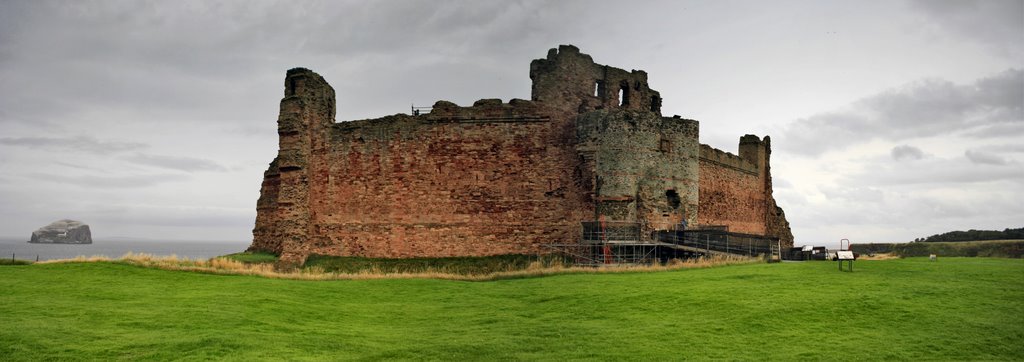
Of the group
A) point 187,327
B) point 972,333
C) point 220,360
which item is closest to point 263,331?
point 187,327

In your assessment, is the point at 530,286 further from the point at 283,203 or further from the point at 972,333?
the point at 283,203

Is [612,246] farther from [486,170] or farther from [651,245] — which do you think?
[486,170]

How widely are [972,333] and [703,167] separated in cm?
2517

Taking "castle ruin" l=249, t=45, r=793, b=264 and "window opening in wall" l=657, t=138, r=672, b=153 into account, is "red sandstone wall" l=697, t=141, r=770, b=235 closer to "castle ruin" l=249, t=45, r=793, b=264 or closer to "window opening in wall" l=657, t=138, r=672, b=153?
"castle ruin" l=249, t=45, r=793, b=264

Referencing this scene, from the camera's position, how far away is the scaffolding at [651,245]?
26266 mm

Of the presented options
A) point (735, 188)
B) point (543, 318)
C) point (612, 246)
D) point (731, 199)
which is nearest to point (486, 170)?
point (612, 246)

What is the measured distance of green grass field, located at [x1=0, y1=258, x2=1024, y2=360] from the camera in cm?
1102

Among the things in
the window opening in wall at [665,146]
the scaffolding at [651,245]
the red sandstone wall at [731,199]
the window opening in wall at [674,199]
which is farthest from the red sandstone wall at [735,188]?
the scaffolding at [651,245]

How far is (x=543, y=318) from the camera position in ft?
46.9

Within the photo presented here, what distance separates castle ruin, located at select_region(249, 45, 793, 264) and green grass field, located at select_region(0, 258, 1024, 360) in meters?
9.91

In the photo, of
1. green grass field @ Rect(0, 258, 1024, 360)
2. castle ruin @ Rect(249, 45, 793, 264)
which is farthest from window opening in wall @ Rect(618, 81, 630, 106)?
green grass field @ Rect(0, 258, 1024, 360)

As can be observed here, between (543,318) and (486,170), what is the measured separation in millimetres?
17007

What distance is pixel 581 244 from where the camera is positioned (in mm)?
27906

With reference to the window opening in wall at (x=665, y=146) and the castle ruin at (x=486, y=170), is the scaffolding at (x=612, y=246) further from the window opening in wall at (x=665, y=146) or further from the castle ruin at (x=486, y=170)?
the window opening in wall at (x=665, y=146)
